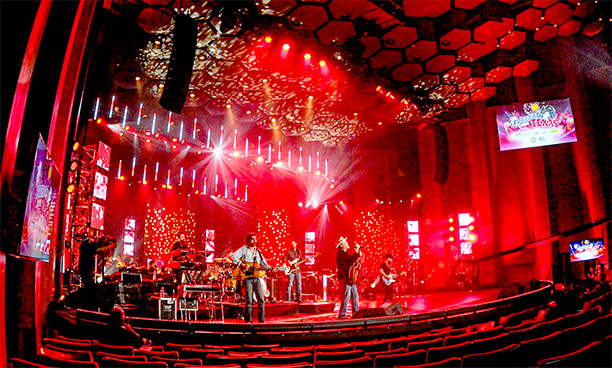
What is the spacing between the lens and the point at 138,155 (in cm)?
1634

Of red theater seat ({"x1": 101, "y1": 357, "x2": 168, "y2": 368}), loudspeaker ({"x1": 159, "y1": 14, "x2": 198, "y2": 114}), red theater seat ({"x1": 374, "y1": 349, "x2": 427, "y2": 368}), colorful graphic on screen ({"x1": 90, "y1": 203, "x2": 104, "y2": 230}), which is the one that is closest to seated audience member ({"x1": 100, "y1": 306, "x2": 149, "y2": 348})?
red theater seat ({"x1": 101, "y1": 357, "x2": 168, "y2": 368})

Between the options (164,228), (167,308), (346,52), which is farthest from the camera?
(164,228)

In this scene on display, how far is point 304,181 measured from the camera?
20375 millimetres

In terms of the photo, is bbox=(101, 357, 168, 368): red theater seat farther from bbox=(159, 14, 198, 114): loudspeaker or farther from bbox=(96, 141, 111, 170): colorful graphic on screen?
bbox=(96, 141, 111, 170): colorful graphic on screen

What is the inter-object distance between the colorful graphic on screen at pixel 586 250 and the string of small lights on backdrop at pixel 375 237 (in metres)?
7.90

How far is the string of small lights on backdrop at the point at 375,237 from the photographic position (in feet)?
61.6

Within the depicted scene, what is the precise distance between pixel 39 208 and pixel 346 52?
964cm

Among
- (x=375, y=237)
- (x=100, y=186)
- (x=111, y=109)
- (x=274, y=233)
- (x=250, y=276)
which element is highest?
(x=111, y=109)

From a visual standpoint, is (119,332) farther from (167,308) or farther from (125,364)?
(167,308)

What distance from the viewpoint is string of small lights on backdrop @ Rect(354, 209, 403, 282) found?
18766mm

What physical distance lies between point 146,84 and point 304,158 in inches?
337

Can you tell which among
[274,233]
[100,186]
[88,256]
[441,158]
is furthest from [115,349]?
[274,233]

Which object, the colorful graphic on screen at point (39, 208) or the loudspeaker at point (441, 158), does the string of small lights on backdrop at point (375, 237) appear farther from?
the colorful graphic on screen at point (39, 208)

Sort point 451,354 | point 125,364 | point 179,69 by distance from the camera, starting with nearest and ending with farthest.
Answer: point 125,364 → point 451,354 → point 179,69
